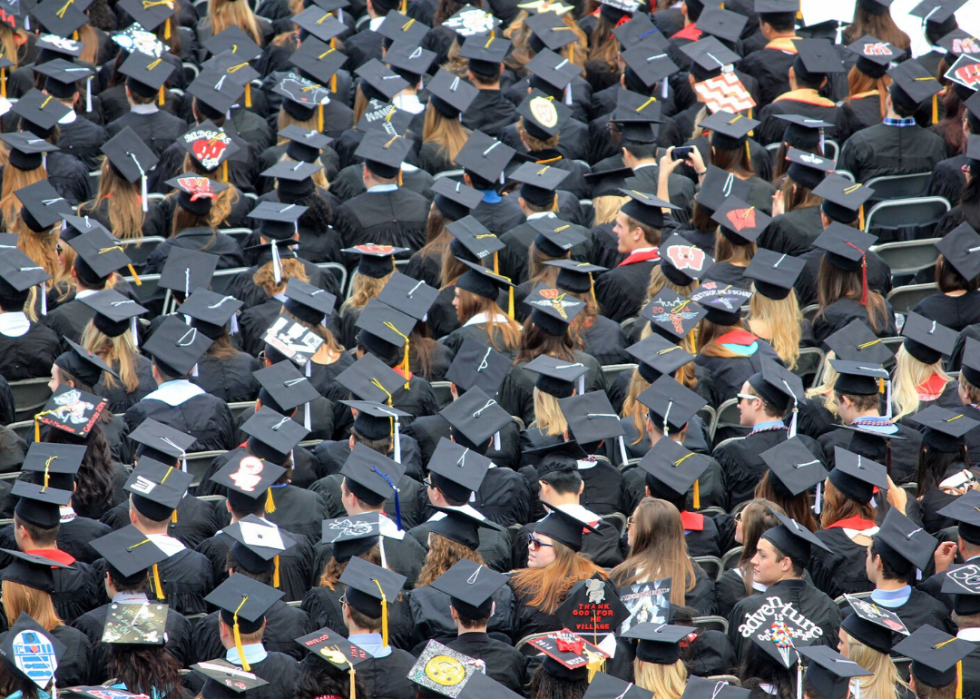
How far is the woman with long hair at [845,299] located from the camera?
8.49 metres

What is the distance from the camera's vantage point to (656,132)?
10359mm

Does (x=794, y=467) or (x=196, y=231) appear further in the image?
(x=196, y=231)

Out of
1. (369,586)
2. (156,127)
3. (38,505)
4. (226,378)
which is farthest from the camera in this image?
(156,127)

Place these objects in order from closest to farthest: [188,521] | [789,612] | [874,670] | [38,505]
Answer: [874,670]
[789,612]
[38,505]
[188,521]

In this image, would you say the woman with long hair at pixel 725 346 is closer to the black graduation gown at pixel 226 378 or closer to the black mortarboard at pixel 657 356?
the black mortarboard at pixel 657 356

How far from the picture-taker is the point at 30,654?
6.05 meters

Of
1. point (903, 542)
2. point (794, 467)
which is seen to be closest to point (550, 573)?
point (794, 467)

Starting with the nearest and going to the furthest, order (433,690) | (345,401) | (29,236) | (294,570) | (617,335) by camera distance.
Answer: (433,690) → (294,570) → (345,401) → (617,335) → (29,236)

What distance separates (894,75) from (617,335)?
2844 millimetres

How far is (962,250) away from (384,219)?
11.5ft

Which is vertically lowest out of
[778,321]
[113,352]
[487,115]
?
[487,115]

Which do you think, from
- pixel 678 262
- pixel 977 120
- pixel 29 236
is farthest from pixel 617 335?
pixel 29 236

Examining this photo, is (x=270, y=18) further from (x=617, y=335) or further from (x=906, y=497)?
(x=906, y=497)

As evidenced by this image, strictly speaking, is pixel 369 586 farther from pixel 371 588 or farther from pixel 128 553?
pixel 128 553
